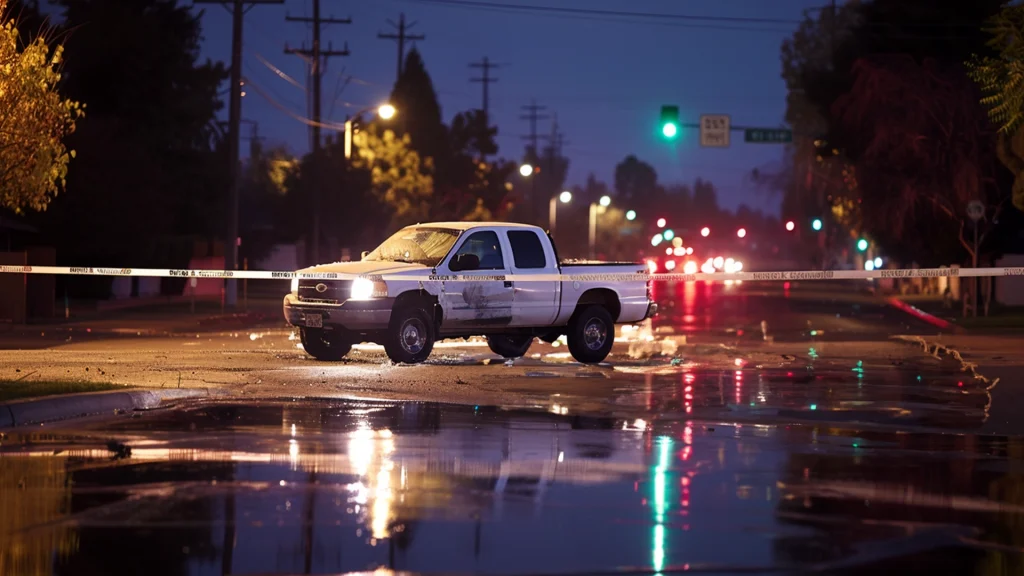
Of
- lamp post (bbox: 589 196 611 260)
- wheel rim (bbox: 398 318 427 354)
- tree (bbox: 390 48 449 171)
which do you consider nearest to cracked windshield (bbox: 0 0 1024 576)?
wheel rim (bbox: 398 318 427 354)

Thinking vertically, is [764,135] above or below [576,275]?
above

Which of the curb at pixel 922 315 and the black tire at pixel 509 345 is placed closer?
the black tire at pixel 509 345

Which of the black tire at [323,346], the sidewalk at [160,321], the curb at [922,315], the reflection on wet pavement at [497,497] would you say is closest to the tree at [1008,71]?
the reflection on wet pavement at [497,497]

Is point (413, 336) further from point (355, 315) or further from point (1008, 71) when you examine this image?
point (1008, 71)

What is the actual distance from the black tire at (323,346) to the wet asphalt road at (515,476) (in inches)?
58.9

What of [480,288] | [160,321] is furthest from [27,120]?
[160,321]

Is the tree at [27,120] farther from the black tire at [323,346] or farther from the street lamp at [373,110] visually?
the street lamp at [373,110]

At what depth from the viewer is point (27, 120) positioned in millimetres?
17938

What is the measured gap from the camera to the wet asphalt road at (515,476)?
25.2 ft

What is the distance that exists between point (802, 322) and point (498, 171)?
6331 cm

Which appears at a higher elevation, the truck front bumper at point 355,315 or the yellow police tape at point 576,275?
the yellow police tape at point 576,275

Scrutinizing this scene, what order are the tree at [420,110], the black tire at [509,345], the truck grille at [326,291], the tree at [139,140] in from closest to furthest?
1. the truck grille at [326,291]
2. the black tire at [509,345]
3. the tree at [139,140]
4. the tree at [420,110]

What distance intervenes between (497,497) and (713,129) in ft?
124

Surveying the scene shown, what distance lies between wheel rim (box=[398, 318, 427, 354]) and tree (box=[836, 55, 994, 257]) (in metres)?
25.0
